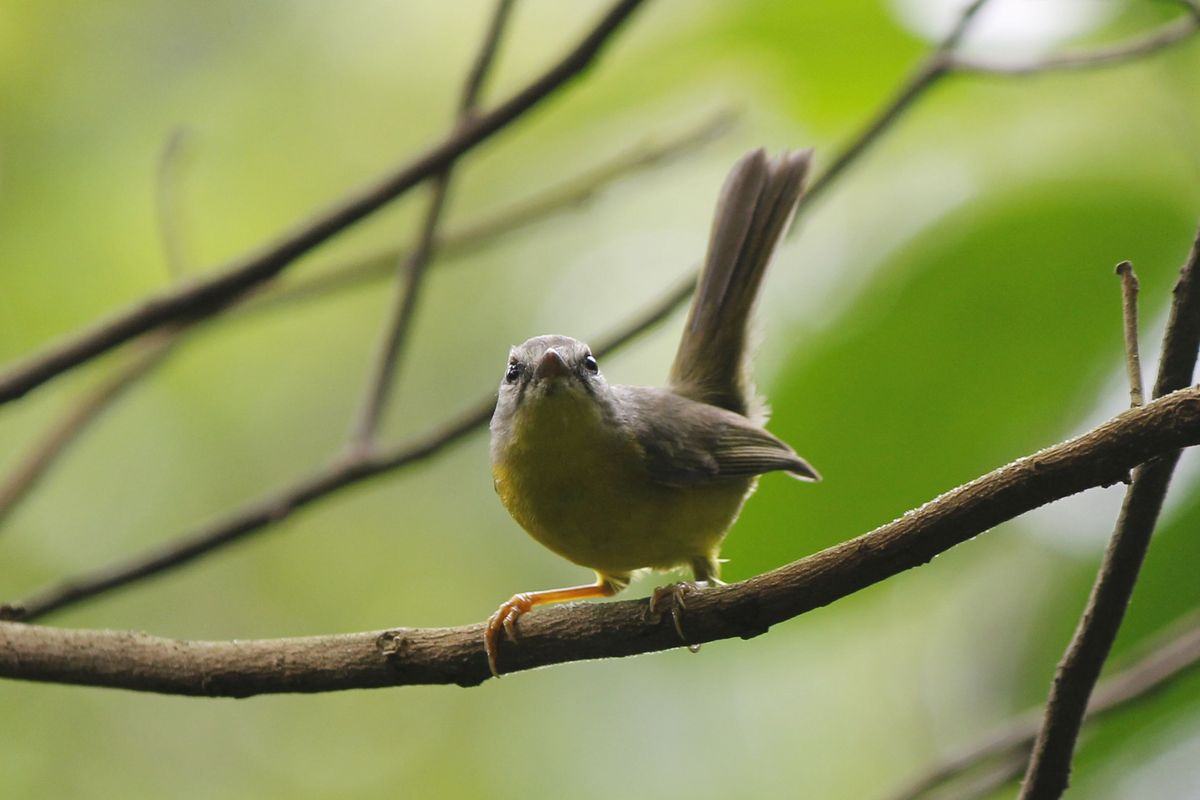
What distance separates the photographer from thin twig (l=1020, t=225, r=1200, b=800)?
181cm

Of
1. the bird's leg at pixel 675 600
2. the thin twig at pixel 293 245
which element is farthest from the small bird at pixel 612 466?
the thin twig at pixel 293 245

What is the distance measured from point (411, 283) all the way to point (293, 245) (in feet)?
1.87

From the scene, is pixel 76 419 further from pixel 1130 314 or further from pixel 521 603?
pixel 1130 314

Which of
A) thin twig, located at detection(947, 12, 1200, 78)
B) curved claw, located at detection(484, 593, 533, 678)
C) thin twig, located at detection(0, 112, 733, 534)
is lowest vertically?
curved claw, located at detection(484, 593, 533, 678)

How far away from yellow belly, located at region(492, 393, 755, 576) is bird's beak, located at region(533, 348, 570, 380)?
0.20 feet

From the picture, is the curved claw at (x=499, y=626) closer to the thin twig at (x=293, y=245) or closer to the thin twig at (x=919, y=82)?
the thin twig at (x=293, y=245)

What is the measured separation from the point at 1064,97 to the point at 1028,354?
1446 mm

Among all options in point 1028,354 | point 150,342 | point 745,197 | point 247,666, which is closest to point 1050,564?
point 1028,354

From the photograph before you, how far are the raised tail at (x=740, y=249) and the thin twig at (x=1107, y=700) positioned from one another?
1388 millimetres

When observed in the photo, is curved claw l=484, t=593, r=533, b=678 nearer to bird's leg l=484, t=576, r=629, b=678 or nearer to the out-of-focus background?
bird's leg l=484, t=576, r=629, b=678

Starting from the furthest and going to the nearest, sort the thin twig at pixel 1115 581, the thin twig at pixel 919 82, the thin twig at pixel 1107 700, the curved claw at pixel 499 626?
the thin twig at pixel 919 82
the thin twig at pixel 1107 700
the curved claw at pixel 499 626
the thin twig at pixel 1115 581

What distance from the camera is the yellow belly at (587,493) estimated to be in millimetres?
3035

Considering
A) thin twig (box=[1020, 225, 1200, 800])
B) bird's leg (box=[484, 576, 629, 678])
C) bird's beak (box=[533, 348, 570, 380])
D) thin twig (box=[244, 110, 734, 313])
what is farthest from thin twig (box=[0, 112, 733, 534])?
thin twig (box=[1020, 225, 1200, 800])

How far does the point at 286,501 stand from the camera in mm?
3344
